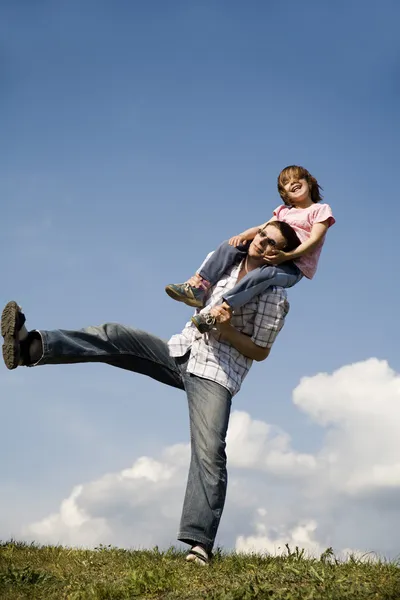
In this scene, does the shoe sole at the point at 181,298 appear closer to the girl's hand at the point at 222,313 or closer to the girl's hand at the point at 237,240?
the girl's hand at the point at 222,313

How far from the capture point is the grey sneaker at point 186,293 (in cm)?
726

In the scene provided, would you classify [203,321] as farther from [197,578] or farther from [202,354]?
[197,578]

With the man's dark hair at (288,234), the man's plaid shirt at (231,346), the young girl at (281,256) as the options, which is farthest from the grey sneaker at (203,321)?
the man's dark hair at (288,234)

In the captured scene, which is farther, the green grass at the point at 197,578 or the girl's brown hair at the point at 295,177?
the girl's brown hair at the point at 295,177

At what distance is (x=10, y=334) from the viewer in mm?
6988

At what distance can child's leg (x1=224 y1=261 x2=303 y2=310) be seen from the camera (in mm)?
6898

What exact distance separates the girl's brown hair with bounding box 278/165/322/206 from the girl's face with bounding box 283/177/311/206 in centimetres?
5

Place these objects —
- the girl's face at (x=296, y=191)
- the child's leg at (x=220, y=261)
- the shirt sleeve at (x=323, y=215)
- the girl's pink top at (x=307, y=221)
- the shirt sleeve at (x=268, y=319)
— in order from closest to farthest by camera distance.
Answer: the shirt sleeve at (x=268, y=319) → the child's leg at (x=220, y=261) → the girl's pink top at (x=307, y=221) → the shirt sleeve at (x=323, y=215) → the girl's face at (x=296, y=191)

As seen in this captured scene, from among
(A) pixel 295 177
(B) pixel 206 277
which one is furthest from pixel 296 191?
(B) pixel 206 277

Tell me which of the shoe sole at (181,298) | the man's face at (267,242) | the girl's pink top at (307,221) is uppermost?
the girl's pink top at (307,221)

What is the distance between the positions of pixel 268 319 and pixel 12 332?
8.03ft

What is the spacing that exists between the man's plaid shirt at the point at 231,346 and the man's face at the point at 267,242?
0.37 m

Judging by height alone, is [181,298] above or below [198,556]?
above

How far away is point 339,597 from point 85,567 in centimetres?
265
